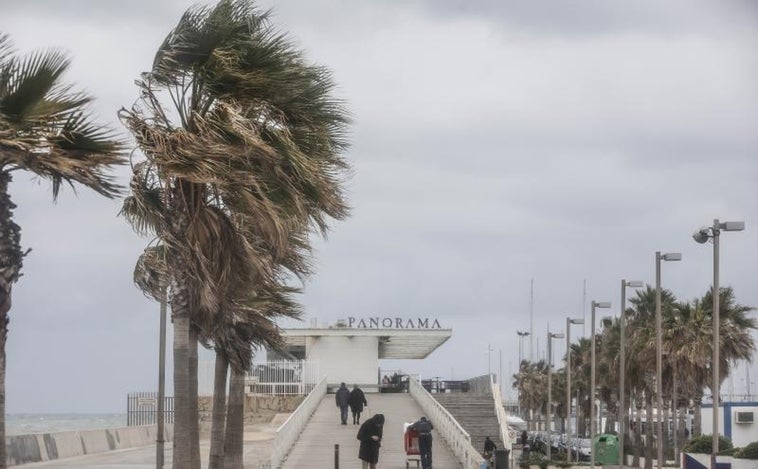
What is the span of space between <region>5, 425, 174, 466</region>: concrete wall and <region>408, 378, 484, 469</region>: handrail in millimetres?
7494

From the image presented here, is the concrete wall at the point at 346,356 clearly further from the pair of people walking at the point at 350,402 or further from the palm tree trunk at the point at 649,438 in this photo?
the pair of people walking at the point at 350,402

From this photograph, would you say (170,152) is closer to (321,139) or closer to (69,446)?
(321,139)

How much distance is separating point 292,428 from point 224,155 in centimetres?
2253

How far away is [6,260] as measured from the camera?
44.0 feet

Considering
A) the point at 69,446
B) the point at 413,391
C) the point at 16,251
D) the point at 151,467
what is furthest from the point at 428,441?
the point at 413,391

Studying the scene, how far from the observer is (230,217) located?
18.7 metres

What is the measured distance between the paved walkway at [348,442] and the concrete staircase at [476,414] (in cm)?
175

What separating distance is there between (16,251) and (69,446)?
24.0 m

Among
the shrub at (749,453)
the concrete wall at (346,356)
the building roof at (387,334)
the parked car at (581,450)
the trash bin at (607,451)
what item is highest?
the building roof at (387,334)

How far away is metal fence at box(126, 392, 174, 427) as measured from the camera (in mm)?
50794

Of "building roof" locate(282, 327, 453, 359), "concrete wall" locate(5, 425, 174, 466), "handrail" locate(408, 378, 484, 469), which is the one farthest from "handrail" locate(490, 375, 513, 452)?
"concrete wall" locate(5, 425, 174, 466)

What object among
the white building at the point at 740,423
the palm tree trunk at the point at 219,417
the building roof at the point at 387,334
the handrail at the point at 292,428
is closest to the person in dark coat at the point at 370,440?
the handrail at the point at 292,428

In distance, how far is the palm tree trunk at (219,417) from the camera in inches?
1008

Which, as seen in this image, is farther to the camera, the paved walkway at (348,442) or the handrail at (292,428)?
the paved walkway at (348,442)
